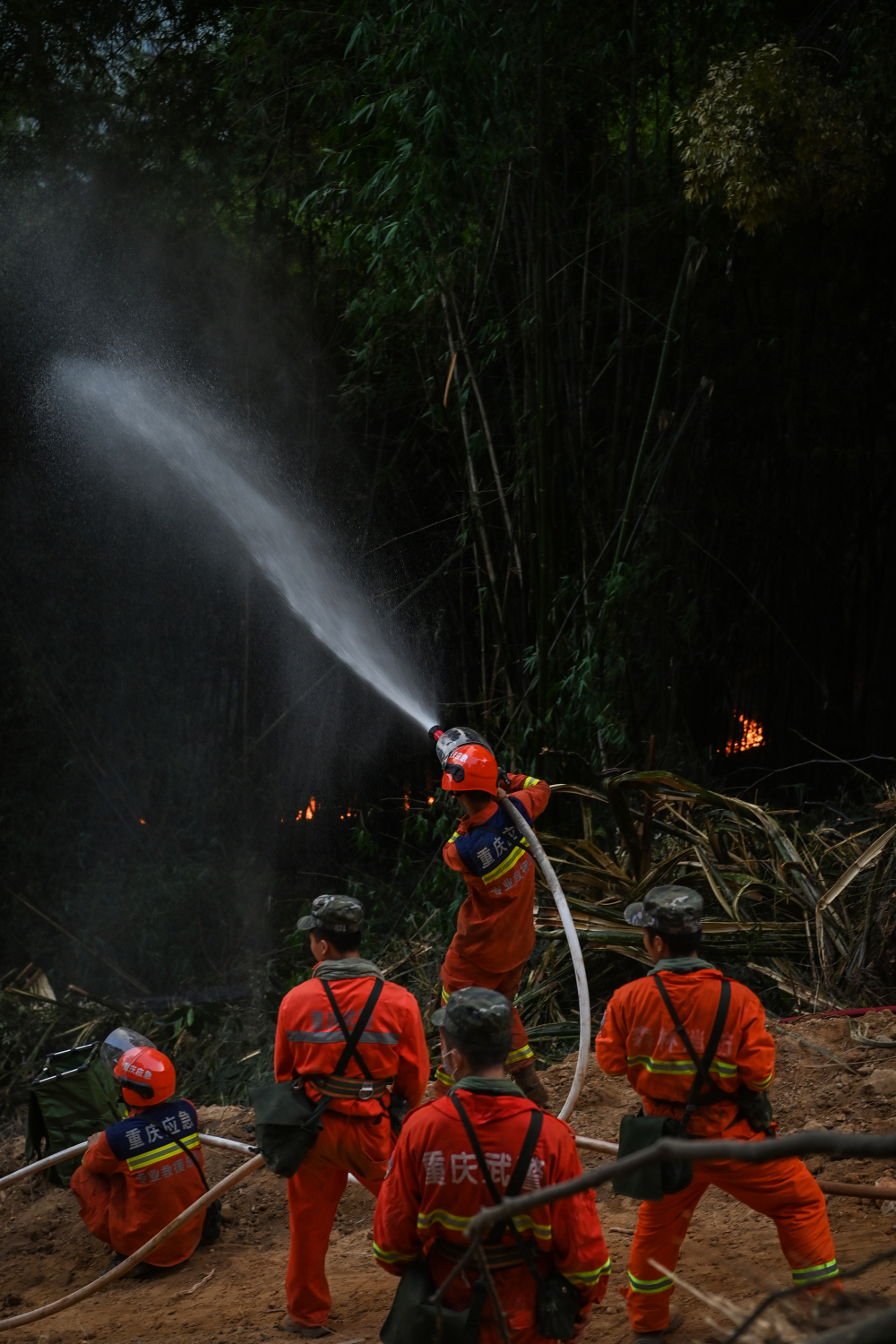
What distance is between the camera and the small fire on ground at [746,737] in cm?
852

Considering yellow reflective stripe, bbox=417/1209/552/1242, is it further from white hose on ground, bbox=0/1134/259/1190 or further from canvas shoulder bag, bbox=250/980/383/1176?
white hose on ground, bbox=0/1134/259/1190

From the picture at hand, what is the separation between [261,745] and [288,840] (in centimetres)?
80

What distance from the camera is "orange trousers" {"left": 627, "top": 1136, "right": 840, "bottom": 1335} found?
273 centimetres

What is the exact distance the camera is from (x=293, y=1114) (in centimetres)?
309

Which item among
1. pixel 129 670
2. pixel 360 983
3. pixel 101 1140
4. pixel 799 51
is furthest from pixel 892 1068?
pixel 129 670

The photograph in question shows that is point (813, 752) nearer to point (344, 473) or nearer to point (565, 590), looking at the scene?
point (565, 590)

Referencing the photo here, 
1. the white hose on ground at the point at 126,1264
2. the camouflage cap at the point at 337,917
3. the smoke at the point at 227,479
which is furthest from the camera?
the smoke at the point at 227,479

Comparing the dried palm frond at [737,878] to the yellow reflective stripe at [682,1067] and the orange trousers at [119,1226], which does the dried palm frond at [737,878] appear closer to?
the orange trousers at [119,1226]

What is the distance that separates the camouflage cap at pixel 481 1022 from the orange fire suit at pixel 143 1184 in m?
2.14

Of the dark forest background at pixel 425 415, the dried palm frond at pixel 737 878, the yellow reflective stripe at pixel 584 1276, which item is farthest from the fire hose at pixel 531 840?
the dark forest background at pixel 425 415

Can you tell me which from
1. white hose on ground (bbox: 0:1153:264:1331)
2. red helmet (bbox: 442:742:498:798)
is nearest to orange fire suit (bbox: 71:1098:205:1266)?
white hose on ground (bbox: 0:1153:264:1331)

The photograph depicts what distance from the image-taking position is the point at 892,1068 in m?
→ 4.39

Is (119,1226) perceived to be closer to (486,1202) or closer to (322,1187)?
(322,1187)

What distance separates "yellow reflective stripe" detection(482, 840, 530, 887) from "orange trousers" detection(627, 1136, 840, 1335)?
4.33ft
